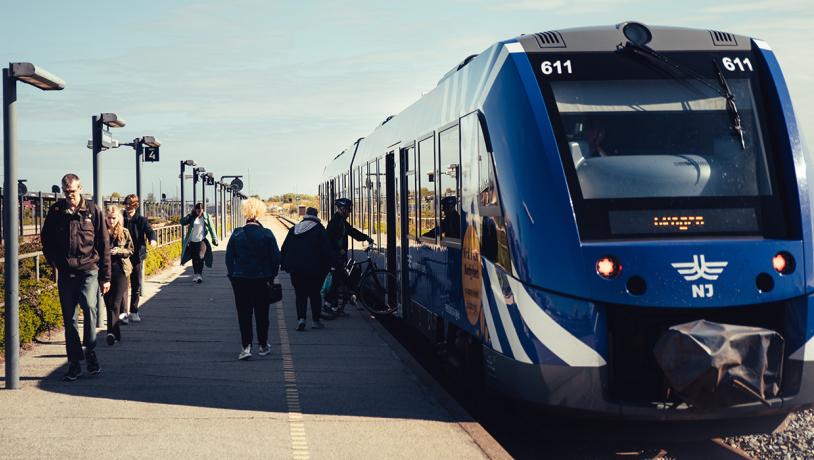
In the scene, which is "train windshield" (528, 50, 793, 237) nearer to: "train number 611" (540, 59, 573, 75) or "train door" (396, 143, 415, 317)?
Result: "train number 611" (540, 59, 573, 75)

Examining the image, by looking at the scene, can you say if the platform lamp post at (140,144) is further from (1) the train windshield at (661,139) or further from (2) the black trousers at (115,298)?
(1) the train windshield at (661,139)

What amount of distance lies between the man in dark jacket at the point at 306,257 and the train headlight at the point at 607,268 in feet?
24.2

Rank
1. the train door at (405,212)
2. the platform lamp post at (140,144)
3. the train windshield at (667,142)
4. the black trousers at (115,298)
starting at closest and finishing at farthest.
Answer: the train windshield at (667,142), the train door at (405,212), the black trousers at (115,298), the platform lamp post at (140,144)

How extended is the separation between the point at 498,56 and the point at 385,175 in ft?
21.9

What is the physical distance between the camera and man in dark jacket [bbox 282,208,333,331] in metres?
14.0

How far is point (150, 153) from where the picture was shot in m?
20.5

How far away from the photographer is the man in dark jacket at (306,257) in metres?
14.0

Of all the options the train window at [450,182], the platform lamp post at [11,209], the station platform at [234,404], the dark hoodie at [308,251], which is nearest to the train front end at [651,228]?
the station platform at [234,404]

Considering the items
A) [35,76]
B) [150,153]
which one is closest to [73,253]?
[35,76]

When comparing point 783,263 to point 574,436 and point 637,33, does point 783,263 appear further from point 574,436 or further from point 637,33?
point 574,436

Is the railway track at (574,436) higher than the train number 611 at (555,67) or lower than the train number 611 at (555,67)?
lower

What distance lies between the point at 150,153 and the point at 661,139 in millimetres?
14607

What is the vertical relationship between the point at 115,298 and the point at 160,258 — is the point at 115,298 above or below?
above

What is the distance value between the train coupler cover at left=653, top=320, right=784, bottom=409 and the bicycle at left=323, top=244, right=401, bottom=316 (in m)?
6.85
